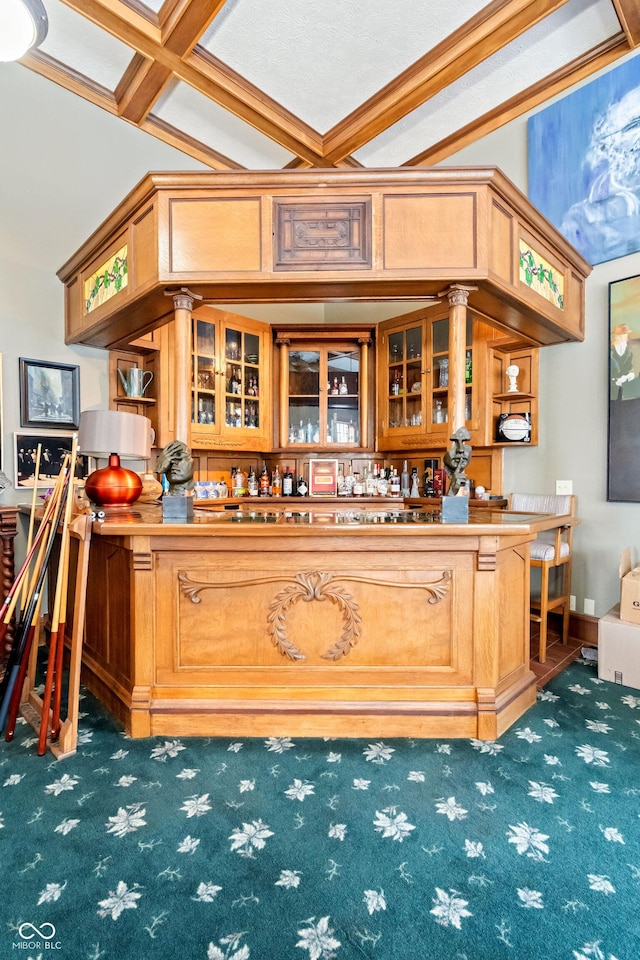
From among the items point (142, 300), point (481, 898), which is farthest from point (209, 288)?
point (481, 898)

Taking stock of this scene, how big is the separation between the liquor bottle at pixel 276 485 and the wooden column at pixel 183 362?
259 centimetres

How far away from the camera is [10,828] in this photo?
1612mm

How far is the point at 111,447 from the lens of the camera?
2701 mm

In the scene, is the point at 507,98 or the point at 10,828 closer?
the point at 10,828

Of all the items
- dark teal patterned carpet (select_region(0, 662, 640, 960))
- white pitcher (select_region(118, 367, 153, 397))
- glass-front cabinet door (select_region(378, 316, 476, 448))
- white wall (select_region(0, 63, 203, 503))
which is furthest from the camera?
glass-front cabinet door (select_region(378, 316, 476, 448))

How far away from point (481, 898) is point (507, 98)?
4784mm

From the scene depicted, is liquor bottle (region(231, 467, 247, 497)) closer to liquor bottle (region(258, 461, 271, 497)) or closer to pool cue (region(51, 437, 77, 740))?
liquor bottle (region(258, 461, 271, 497))

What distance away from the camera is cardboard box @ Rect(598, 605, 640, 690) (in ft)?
9.09

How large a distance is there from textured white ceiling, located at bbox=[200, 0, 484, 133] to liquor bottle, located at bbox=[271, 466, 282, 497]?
327 centimetres

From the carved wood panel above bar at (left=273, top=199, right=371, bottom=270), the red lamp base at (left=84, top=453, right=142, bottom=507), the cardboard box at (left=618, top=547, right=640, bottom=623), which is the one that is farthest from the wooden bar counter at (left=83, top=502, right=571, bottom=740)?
the carved wood panel above bar at (left=273, top=199, right=371, bottom=270)

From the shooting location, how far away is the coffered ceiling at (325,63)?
2.87m

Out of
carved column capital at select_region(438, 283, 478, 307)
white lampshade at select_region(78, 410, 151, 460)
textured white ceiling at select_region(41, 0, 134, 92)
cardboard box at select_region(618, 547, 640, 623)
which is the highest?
textured white ceiling at select_region(41, 0, 134, 92)

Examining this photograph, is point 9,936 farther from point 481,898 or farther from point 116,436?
point 116,436

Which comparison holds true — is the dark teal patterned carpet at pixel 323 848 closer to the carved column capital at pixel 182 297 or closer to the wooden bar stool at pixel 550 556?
the wooden bar stool at pixel 550 556
